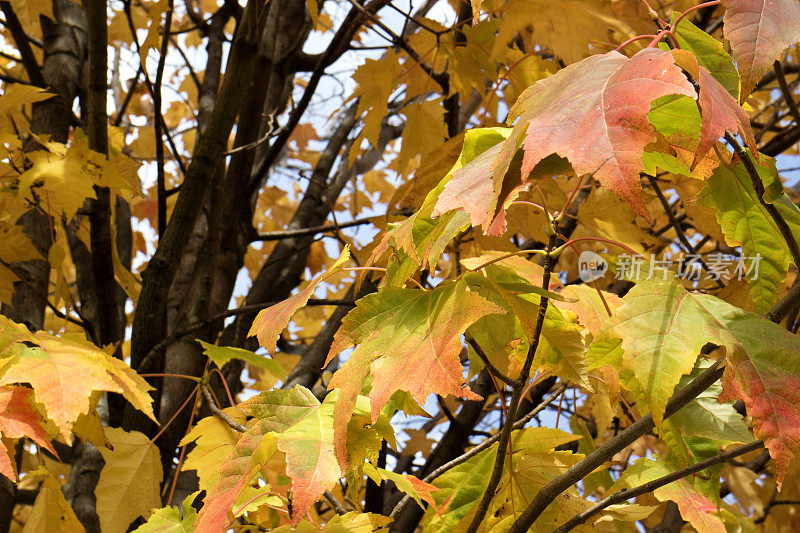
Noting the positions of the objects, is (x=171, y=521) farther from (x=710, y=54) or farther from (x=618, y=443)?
(x=710, y=54)

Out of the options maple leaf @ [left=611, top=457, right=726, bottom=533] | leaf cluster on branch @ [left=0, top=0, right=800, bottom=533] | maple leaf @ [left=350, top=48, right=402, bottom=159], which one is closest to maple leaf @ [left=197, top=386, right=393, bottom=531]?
leaf cluster on branch @ [left=0, top=0, right=800, bottom=533]

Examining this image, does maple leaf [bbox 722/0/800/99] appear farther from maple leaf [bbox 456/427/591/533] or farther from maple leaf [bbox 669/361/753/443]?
maple leaf [bbox 456/427/591/533]

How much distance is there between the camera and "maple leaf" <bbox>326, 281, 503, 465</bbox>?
1.85 feet

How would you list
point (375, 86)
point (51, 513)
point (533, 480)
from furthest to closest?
point (375, 86), point (51, 513), point (533, 480)

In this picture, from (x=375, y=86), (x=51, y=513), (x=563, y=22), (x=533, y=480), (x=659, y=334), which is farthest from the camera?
(x=375, y=86)

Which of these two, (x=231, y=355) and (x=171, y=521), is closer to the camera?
(x=171, y=521)

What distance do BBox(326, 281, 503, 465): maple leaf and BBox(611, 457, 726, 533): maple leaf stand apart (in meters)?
0.37

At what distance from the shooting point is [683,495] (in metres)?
0.80

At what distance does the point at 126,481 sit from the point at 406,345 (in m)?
0.65

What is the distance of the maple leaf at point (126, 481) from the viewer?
3.22 feet

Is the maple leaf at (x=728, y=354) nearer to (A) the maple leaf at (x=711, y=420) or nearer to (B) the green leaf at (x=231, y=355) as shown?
(A) the maple leaf at (x=711, y=420)

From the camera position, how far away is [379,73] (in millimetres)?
1357

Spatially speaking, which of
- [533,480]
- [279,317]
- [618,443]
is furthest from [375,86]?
[618,443]

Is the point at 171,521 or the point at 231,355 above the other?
the point at 231,355
